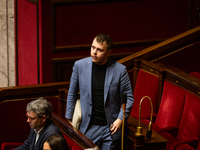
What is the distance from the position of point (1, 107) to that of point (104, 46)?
2.61 ft

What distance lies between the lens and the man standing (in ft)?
4.19

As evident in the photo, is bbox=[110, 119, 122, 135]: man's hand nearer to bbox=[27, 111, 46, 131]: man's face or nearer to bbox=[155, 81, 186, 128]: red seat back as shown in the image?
bbox=[27, 111, 46, 131]: man's face

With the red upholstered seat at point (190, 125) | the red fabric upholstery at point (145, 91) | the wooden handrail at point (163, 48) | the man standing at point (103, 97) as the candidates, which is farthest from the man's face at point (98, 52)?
the wooden handrail at point (163, 48)

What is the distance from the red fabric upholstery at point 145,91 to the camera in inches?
76.0

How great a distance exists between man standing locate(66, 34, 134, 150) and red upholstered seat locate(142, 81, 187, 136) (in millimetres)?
419

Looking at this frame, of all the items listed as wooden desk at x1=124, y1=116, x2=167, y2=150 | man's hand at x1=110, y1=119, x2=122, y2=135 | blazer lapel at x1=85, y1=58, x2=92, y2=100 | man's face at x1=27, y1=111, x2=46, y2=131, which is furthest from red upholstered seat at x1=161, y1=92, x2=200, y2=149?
man's face at x1=27, y1=111, x2=46, y2=131

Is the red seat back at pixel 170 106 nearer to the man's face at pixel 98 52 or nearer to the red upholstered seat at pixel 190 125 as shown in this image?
the red upholstered seat at pixel 190 125

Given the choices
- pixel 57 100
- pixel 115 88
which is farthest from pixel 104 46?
pixel 57 100

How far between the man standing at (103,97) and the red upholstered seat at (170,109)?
419 millimetres

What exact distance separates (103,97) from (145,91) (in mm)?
712

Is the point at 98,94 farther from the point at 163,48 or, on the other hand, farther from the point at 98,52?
the point at 163,48

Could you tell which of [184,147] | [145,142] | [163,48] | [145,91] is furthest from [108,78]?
[163,48]

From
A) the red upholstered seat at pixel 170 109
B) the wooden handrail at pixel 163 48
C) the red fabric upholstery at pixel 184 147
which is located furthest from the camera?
the wooden handrail at pixel 163 48

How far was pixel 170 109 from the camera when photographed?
175 centimetres
